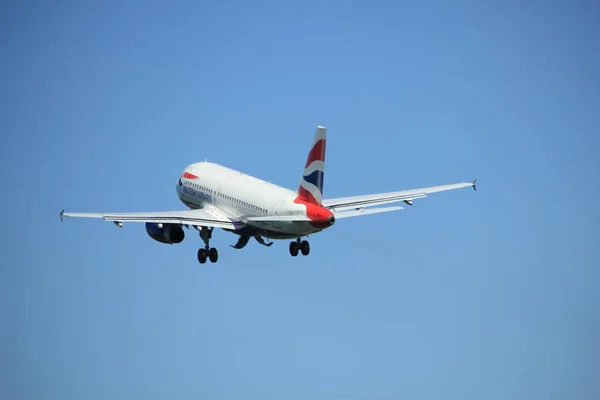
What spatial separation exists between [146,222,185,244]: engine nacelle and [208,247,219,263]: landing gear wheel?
2526 mm

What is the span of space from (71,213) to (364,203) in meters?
21.7

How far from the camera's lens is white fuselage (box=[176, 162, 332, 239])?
9900cm

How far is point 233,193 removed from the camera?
106375 mm

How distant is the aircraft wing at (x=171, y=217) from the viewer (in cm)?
10075

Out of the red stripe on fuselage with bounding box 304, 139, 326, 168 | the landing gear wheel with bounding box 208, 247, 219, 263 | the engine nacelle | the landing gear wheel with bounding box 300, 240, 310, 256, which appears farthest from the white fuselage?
the engine nacelle

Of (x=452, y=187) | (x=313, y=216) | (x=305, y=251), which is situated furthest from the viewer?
(x=452, y=187)

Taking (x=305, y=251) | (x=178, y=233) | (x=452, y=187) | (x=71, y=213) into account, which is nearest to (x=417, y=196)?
(x=452, y=187)

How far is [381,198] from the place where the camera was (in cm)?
10762

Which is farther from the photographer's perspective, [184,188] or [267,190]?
[184,188]

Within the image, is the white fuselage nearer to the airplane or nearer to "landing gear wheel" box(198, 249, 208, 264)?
the airplane

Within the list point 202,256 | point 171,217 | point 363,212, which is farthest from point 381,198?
point 171,217

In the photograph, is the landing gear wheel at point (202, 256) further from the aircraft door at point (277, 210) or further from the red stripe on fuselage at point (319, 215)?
the red stripe on fuselage at point (319, 215)

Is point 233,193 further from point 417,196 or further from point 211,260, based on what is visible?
point 417,196

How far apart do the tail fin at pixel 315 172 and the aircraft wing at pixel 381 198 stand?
562cm
